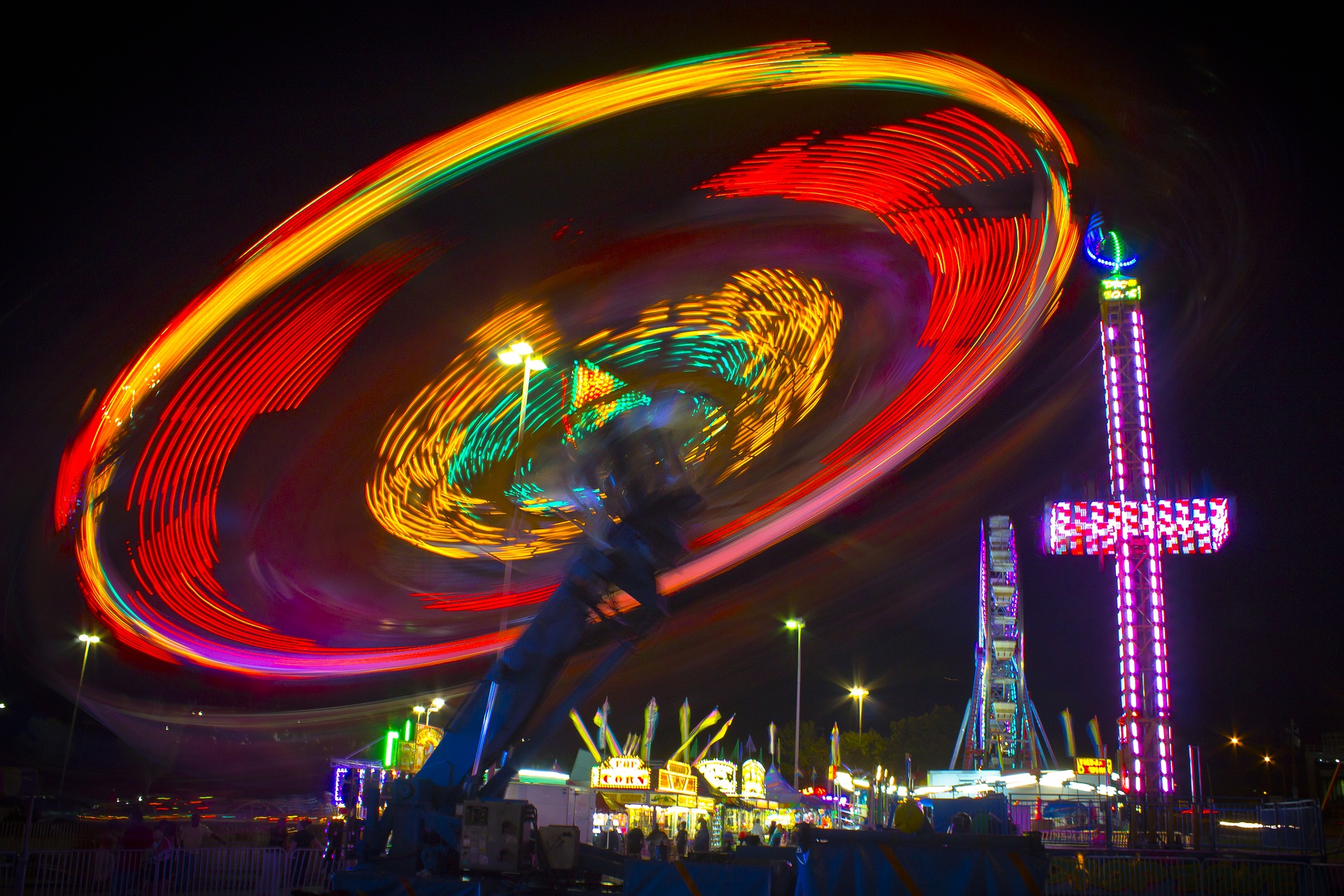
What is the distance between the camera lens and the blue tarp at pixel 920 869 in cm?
995

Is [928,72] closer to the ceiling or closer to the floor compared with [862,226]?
closer to the ceiling

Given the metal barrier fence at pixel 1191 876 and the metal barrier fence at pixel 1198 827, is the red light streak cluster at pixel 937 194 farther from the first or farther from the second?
the metal barrier fence at pixel 1198 827

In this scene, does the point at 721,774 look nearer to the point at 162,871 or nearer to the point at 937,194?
the point at 162,871

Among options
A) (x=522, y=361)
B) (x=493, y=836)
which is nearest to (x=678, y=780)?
(x=522, y=361)

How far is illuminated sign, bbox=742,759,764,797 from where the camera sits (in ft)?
125

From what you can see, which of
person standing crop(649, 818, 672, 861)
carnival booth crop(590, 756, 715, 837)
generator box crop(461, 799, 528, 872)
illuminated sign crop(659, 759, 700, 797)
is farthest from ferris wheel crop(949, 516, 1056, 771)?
generator box crop(461, 799, 528, 872)

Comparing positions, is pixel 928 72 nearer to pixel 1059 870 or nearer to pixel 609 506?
pixel 609 506

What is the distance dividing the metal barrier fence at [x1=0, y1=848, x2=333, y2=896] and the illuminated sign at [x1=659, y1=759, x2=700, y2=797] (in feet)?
53.6

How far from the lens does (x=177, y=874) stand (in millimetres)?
15391

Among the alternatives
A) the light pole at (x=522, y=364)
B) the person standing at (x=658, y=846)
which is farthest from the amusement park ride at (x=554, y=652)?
the person standing at (x=658, y=846)

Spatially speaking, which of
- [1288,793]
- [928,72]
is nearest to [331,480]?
[928,72]

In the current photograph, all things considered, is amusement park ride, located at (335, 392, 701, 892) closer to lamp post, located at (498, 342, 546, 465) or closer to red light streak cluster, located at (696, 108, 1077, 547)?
lamp post, located at (498, 342, 546, 465)

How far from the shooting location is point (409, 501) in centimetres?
1825

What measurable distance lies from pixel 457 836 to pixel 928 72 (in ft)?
44.2
